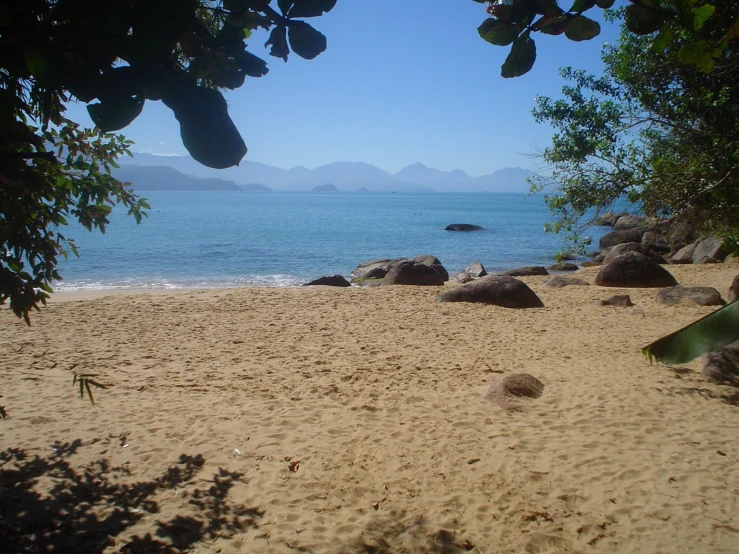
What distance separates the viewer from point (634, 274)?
54.6 ft

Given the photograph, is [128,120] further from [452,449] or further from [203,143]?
[452,449]

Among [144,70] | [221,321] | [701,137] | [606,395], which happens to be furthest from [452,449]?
[221,321]

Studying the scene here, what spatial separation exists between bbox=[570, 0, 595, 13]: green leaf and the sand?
348cm

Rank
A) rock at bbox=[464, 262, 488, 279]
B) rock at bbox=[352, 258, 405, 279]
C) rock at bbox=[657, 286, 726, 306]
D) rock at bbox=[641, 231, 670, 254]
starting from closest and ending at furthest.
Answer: rock at bbox=[657, 286, 726, 306] → rock at bbox=[464, 262, 488, 279] → rock at bbox=[352, 258, 405, 279] → rock at bbox=[641, 231, 670, 254]

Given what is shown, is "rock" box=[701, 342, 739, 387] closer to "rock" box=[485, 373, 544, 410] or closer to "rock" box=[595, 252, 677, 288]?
"rock" box=[485, 373, 544, 410]

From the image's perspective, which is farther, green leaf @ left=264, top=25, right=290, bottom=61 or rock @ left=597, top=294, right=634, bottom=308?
rock @ left=597, top=294, right=634, bottom=308

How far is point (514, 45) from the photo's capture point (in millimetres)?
2209

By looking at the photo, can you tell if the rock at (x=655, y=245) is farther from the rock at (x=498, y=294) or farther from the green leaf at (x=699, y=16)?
the green leaf at (x=699, y=16)

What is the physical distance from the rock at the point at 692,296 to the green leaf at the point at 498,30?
40.5 feet

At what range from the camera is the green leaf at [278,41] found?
2.18m

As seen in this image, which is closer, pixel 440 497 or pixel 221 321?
pixel 440 497

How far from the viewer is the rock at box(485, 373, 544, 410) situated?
690cm

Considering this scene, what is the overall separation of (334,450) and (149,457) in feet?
5.80

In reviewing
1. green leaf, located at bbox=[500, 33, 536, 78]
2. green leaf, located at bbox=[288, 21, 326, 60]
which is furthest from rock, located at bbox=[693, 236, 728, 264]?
green leaf, located at bbox=[288, 21, 326, 60]
